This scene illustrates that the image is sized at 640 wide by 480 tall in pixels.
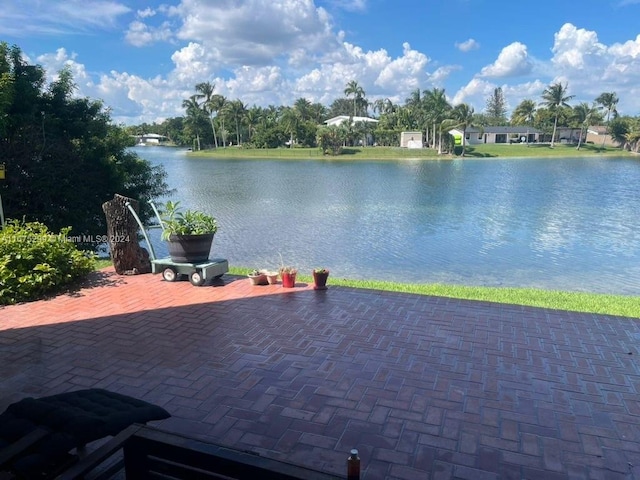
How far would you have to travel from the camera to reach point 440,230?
1445 centimetres

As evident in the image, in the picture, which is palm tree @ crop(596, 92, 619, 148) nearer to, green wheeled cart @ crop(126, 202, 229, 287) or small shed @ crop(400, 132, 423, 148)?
small shed @ crop(400, 132, 423, 148)

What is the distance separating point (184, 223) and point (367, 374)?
3.82 m

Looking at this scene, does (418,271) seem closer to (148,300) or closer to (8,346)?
(148,300)

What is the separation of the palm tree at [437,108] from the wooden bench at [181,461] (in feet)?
190

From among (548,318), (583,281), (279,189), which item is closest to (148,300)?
(548,318)

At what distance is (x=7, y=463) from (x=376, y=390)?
2.32 meters

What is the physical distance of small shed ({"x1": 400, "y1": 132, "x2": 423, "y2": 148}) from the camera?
59.4 meters

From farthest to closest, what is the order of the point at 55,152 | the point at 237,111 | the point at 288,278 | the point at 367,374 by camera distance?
the point at 237,111 < the point at 55,152 < the point at 288,278 < the point at 367,374

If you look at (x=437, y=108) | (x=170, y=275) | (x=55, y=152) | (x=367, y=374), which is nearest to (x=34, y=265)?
(x=170, y=275)

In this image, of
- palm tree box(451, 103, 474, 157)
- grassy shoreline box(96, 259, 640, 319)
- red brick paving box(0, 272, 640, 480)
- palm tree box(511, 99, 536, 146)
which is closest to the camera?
red brick paving box(0, 272, 640, 480)

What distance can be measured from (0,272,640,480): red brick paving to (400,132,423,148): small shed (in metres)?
56.7

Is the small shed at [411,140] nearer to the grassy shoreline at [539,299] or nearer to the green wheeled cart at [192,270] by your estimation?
the grassy shoreline at [539,299]

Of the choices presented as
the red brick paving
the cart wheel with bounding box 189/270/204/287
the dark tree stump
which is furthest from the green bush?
the cart wheel with bounding box 189/270/204/287

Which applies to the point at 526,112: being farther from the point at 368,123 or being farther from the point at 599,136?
the point at 368,123
